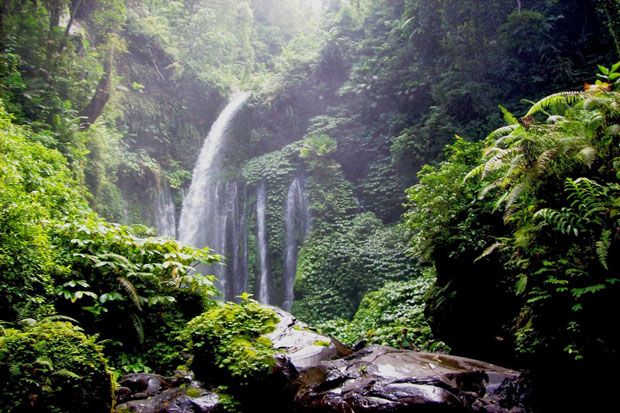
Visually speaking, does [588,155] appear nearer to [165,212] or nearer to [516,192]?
[516,192]

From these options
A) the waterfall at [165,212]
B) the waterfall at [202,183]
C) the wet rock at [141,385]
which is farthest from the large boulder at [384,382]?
the waterfall at [165,212]

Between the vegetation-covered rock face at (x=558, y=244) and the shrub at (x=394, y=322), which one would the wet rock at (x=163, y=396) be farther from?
the shrub at (x=394, y=322)

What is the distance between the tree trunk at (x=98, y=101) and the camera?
12812 millimetres

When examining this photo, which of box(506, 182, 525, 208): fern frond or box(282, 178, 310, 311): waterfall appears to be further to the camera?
box(282, 178, 310, 311): waterfall

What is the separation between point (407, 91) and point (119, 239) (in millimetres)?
13339

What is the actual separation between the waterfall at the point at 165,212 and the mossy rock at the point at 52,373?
14446mm

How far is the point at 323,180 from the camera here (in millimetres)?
16797

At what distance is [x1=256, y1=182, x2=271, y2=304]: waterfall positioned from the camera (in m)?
15.6

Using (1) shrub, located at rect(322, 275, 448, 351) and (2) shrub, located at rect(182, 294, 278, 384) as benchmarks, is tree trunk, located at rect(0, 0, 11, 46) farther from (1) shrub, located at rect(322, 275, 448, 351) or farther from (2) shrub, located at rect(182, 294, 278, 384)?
(1) shrub, located at rect(322, 275, 448, 351)

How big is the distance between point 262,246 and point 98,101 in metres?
8.33

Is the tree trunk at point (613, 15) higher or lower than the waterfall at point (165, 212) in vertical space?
higher

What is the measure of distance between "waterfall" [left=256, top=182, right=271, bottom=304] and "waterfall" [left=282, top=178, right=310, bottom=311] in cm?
86

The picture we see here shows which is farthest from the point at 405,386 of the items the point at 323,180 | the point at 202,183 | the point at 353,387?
the point at 202,183

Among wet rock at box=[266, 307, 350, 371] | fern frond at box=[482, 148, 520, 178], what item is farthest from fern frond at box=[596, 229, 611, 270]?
wet rock at box=[266, 307, 350, 371]
